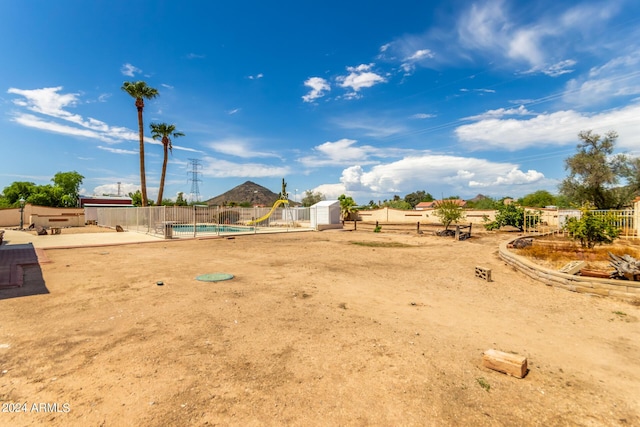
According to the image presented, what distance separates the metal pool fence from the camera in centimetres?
1995

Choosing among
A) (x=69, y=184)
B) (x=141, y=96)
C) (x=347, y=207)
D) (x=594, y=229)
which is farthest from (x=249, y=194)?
(x=594, y=229)

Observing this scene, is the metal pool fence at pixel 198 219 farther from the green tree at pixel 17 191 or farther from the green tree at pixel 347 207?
the green tree at pixel 17 191

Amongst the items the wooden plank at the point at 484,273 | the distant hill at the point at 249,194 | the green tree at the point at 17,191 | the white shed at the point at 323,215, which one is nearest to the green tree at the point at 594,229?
the wooden plank at the point at 484,273

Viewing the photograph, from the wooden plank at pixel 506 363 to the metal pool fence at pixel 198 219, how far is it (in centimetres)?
1814

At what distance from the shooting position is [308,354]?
3.70 m

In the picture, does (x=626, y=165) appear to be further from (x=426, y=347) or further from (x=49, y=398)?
(x=49, y=398)

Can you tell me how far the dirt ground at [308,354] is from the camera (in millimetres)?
2662

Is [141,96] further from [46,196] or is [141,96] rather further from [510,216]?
[510,216]

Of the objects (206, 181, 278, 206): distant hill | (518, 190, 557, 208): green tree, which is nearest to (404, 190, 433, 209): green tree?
(518, 190, 557, 208): green tree

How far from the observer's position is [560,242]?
41.9 ft

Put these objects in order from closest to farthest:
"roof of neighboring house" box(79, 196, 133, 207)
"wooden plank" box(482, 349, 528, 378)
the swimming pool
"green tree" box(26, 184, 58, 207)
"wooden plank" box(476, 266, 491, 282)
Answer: "wooden plank" box(482, 349, 528, 378), "wooden plank" box(476, 266, 491, 282), the swimming pool, "green tree" box(26, 184, 58, 207), "roof of neighboring house" box(79, 196, 133, 207)

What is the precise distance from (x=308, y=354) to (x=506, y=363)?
230cm

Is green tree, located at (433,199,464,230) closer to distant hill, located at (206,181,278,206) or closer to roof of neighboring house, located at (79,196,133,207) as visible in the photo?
roof of neighboring house, located at (79,196,133,207)

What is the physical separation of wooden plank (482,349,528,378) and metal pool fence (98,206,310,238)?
59.5 feet
